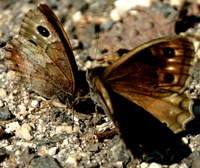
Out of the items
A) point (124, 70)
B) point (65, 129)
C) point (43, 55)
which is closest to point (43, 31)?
point (43, 55)

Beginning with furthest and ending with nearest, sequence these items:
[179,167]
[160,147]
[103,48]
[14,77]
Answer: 1. [103,48]
2. [14,77]
3. [160,147]
4. [179,167]

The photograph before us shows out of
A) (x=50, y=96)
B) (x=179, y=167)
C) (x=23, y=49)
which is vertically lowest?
(x=179, y=167)

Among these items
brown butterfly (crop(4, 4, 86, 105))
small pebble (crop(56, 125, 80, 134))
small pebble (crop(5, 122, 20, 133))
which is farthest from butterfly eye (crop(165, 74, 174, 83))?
small pebble (crop(5, 122, 20, 133))

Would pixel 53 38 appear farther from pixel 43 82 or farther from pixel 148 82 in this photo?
pixel 148 82

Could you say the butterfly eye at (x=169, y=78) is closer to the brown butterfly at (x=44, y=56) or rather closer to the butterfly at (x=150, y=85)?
the butterfly at (x=150, y=85)

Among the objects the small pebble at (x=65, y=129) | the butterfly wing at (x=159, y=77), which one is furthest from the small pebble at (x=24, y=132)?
the butterfly wing at (x=159, y=77)

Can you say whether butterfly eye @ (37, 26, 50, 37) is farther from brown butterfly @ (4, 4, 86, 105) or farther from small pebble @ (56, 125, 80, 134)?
small pebble @ (56, 125, 80, 134)

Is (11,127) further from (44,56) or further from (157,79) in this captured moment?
(157,79)

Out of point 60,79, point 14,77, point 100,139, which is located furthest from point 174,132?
point 14,77
